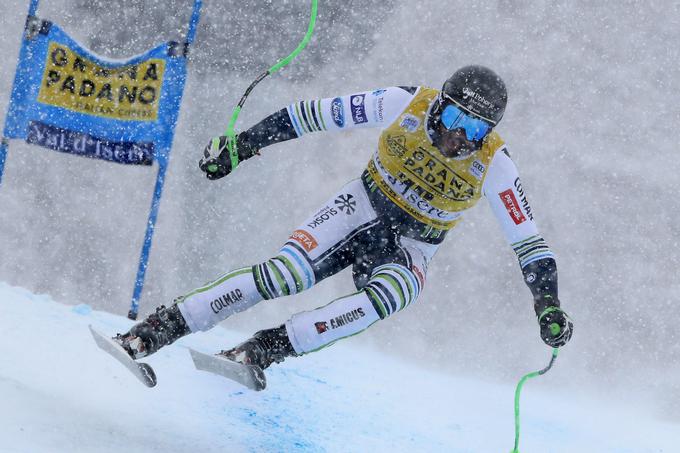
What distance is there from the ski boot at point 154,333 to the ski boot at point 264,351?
0.22 m

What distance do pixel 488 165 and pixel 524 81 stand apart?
13.7ft

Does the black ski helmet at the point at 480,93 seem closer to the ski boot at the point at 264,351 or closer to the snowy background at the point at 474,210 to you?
the ski boot at the point at 264,351

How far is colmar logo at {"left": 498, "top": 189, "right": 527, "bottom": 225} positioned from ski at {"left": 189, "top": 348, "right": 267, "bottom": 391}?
4.35 ft

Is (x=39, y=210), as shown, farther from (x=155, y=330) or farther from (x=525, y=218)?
(x=525, y=218)

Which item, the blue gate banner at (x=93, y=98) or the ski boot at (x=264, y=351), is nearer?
the ski boot at (x=264, y=351)

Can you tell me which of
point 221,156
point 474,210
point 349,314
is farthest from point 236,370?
point 474,210

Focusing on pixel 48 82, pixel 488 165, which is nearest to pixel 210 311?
pixel 488 165

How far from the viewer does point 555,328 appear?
3.27 meters

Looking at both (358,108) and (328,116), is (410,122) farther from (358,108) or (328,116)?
(328,116)

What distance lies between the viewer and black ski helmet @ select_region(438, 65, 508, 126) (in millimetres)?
3326

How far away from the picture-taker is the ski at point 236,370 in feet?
10.0

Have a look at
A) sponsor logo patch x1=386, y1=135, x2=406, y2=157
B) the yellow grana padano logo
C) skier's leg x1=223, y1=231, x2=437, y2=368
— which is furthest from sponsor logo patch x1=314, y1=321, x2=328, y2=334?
the yellow grana padano logo

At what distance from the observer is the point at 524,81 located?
7.32 meters

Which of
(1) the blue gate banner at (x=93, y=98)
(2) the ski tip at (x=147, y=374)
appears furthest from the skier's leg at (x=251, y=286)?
(1) the blue gate banner at (x=93, y=98)
